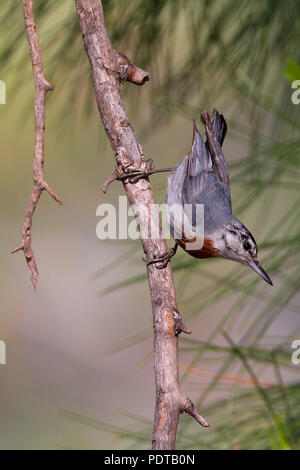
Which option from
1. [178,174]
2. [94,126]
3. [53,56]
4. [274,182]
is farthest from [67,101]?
[94,126]

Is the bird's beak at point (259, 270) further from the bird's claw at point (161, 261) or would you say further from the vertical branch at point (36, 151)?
the vertical branch at point (36, 151)

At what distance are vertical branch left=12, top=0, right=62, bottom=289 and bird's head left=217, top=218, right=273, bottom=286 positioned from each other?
0.39 meters

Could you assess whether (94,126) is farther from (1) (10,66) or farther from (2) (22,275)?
(1) (10,66)

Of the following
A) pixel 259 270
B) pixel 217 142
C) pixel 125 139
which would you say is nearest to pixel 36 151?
pixel 125 139

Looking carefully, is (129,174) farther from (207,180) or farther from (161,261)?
(207,180)

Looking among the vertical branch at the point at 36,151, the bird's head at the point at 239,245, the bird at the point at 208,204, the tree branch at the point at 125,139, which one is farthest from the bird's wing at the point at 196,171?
the vertical branch at the point at 36,151

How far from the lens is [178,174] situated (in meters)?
1.33

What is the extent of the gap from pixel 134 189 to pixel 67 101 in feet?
1.59

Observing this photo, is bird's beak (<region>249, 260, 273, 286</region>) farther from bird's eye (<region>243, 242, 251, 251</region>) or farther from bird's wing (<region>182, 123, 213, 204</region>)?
bird's wing (<region>182, 123, 213, 204</region>)

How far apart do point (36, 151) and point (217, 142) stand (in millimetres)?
509

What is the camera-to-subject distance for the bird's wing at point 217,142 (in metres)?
1.19

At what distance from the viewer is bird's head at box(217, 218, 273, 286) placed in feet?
3.64

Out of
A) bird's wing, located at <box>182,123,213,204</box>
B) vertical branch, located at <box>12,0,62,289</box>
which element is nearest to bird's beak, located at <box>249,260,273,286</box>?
bird's wing, located at <box>182,123,213,204</box>
